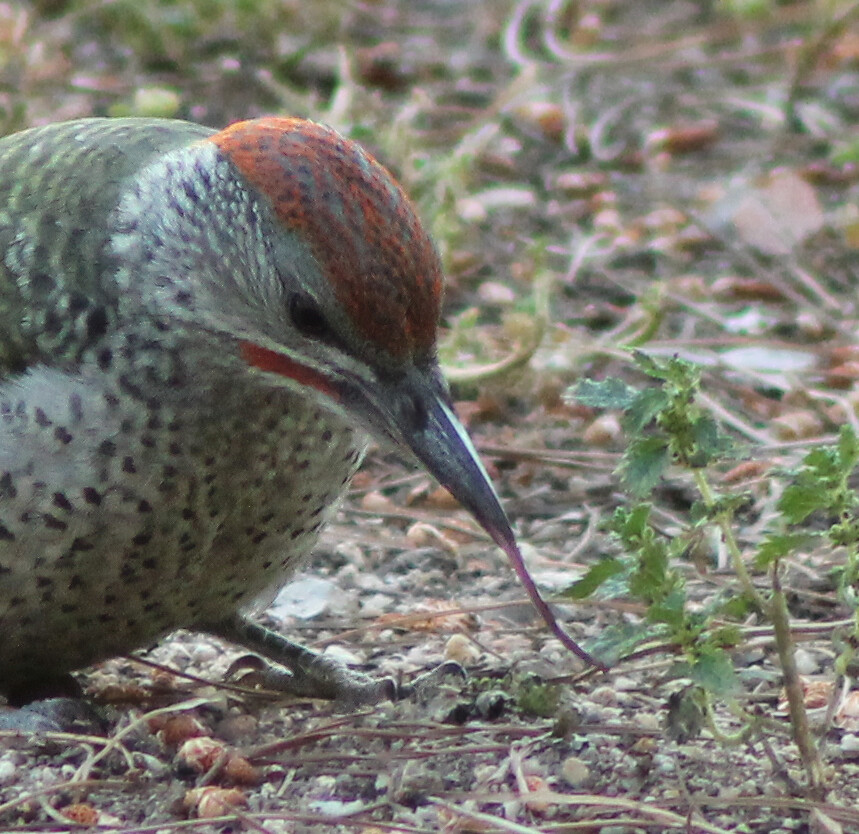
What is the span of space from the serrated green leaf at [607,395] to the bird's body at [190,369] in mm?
259

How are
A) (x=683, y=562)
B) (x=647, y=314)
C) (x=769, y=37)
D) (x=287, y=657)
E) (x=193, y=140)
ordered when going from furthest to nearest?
(x=769, y=37) < (x=647, y=314) < (x=683, y=562) < (x=287, y=657) < (x=193, y=140)

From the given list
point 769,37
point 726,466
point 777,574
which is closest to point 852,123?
point 769,37

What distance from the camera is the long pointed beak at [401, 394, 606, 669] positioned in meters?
2.55

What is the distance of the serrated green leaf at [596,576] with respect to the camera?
91.4 inches

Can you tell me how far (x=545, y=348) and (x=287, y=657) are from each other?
1727 millimetres

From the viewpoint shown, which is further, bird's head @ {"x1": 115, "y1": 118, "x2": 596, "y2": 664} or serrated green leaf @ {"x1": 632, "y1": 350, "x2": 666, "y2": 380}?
bird's head @ {"x1": 115, "y1": 118, "x2": 596, "y2": 664}

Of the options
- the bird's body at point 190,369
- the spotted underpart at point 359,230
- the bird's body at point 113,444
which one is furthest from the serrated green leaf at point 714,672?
the bird's body at point 113,444

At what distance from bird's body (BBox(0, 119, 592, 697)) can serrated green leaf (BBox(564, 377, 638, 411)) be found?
26cm

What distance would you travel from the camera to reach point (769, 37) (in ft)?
24.9

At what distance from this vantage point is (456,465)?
101 inches

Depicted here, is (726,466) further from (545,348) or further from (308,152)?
(308,152)

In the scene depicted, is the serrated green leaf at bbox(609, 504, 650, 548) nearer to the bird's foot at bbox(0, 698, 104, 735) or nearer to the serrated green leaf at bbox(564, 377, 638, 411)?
the serrated green leaf at bbox(564, 377, 638, 411)

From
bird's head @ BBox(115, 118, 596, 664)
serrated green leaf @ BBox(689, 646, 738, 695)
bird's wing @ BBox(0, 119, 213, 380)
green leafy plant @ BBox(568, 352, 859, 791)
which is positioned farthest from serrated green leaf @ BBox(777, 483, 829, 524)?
bird's wing @ BBox(0, 119, 213, 380)

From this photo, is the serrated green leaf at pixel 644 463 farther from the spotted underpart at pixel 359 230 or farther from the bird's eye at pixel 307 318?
the bird's eye at pixel 307 318
